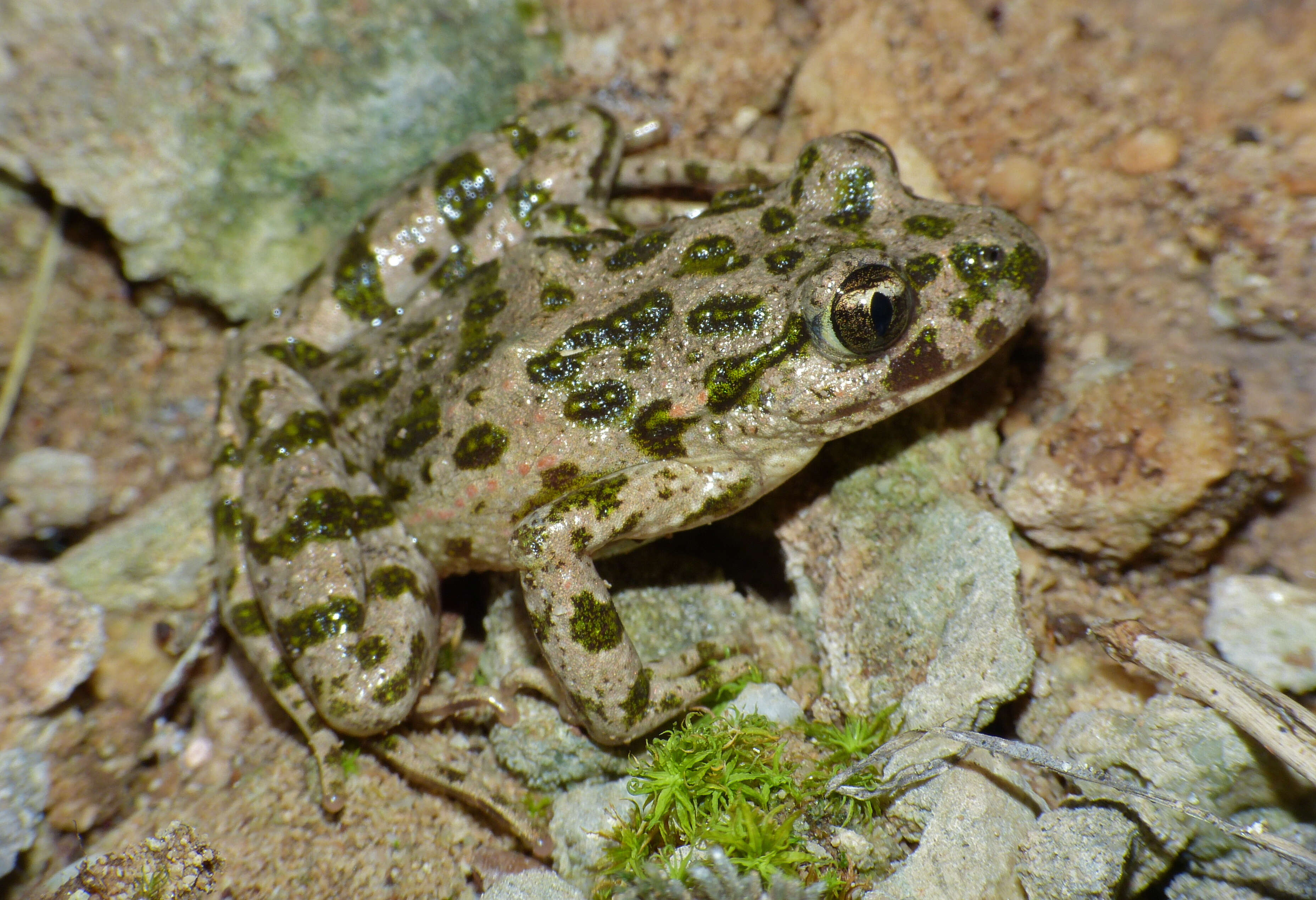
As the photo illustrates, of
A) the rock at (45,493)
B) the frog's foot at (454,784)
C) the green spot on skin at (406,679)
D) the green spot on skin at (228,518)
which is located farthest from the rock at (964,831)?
the rock at (45,493)

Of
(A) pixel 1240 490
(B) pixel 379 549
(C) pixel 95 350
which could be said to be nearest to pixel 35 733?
(B) pixel 379 549

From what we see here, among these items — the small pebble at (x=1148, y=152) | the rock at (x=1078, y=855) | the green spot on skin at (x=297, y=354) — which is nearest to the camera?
the rock at (x=1078, y=855)

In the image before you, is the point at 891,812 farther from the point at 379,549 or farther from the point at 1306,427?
the point at 1306,427

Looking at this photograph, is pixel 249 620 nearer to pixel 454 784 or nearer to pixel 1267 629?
pixel 454 784

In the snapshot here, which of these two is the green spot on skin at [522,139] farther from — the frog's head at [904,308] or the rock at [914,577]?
the rock at [914,577]

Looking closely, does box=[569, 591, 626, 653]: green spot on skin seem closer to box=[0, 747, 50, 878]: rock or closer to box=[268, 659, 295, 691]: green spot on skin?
box=[268, 659, 295, 691]: green spot on skin

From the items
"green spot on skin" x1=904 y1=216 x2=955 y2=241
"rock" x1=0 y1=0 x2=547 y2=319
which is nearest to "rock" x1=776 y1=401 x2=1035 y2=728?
"green spot on skin" x1=904 y1=216 x2=955 y2=241
